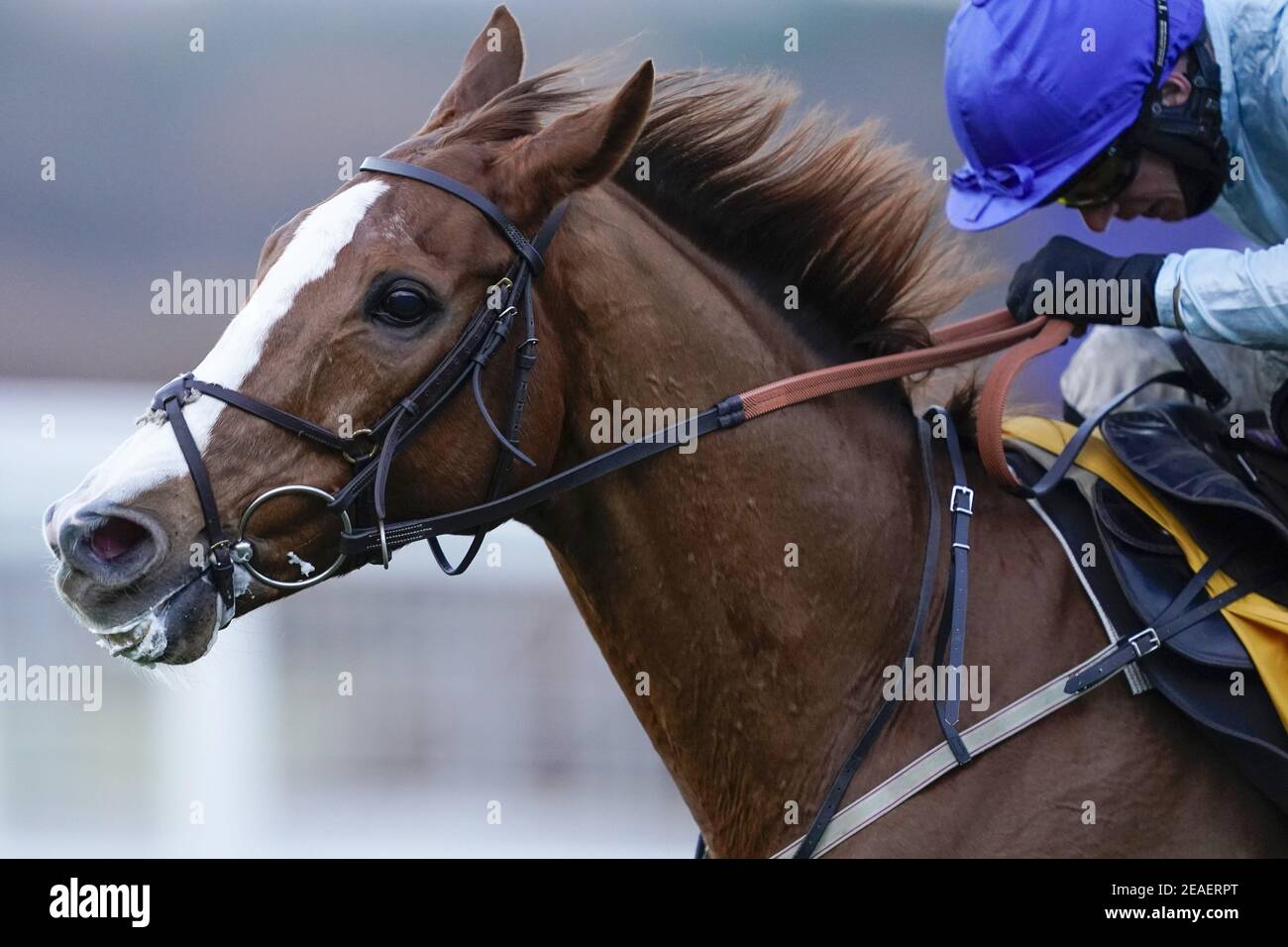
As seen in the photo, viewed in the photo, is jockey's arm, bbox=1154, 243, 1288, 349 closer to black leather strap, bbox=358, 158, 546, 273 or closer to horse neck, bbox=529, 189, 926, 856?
horse neck, bbox=529, 189, 926, 856

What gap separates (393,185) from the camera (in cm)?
221

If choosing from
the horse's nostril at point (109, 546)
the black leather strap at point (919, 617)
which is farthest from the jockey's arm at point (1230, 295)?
the horse's nostril at point (109, 546)

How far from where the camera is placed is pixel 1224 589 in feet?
7.34

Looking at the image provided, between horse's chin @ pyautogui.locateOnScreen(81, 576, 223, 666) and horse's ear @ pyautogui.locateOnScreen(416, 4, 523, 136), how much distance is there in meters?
1.01

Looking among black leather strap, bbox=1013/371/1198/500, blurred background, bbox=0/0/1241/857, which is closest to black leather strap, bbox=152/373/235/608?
black leather strap, bbox=1013/371/1198/500

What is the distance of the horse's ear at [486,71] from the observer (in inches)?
Result: 101

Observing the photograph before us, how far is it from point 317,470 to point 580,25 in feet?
24.2

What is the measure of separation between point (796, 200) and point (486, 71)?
26.5 inches

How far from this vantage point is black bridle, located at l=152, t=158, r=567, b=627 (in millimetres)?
2070

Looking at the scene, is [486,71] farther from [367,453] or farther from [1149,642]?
[1149,642]

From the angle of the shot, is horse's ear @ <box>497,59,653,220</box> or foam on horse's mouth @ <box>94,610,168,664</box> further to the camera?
horse's ear @ <box>497,59,653,220</box>

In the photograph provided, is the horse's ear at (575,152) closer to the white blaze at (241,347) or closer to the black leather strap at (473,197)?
the black leather strap at (473,197)

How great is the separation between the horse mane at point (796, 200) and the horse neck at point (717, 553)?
0.20 m
